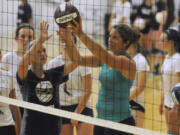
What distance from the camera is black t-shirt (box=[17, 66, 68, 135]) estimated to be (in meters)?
3.08

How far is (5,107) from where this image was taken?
127 inches

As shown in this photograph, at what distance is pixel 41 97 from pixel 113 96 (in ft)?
2.07

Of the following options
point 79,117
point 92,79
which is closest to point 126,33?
point 79,117

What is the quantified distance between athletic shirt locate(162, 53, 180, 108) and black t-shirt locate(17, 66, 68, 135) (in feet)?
3.25

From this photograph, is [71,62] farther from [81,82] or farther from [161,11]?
[161,11]

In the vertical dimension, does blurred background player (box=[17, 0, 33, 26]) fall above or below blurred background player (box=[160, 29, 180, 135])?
above

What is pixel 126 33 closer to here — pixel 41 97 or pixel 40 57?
pixel 40 57

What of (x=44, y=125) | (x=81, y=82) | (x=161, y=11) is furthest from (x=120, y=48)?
(x=161, y=11)

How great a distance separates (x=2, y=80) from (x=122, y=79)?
1.04 m

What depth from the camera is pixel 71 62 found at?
3039 mm

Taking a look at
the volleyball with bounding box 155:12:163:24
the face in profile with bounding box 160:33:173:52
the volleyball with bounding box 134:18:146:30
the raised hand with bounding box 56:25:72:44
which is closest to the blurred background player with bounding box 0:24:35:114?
the raised hand with bounding box 56:25:72:44

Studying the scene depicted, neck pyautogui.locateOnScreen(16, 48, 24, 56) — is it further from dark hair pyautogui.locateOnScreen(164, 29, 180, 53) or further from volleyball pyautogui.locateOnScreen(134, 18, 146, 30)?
volleyball pyautogui.locateOnScreen(134, 18, 146, 30)

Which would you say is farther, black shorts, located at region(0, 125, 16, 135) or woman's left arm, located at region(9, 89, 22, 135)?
woman's left arm, located at region(9, 89, 22, 135)

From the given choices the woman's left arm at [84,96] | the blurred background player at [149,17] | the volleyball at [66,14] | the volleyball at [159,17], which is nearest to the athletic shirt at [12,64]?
the woman's left arm at [84,96]
